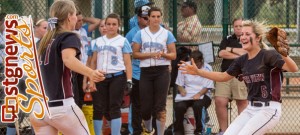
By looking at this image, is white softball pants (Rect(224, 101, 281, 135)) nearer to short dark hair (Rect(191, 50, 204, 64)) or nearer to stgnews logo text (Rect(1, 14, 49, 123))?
stgnews logo text (Rect(1, 14, 49, 123))

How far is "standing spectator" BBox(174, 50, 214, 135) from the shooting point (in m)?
10.6

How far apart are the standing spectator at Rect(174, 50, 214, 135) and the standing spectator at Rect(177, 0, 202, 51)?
573mm

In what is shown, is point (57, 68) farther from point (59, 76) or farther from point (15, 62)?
point (15, 62)

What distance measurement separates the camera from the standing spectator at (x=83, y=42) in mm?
10078

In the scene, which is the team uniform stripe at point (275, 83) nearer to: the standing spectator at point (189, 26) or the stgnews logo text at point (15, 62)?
the stgnews logo text at point (15, 62)

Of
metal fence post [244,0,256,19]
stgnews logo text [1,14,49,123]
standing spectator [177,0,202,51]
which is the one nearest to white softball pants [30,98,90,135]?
stgnews logo text [1,14,49,123]

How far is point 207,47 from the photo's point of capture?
10852 mm

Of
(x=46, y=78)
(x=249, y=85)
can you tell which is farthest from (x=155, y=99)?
(x=46, y=78)

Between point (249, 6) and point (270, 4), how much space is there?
0.94m

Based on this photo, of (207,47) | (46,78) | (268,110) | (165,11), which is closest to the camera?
(46,78)

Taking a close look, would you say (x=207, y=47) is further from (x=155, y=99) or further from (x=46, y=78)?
(x=46, y=78)

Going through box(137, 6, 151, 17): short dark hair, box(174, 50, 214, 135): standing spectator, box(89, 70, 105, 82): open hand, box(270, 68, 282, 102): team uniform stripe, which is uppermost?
box(137, 6, 151, 17): short dark hair

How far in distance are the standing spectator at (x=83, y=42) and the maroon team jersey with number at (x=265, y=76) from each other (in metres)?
3.04

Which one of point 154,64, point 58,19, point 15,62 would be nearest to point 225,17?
point 154,64
